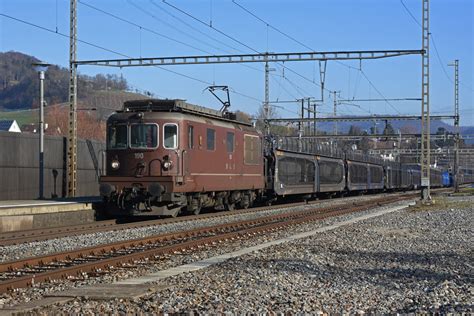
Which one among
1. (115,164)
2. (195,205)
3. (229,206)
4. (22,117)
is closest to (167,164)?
(115,164)

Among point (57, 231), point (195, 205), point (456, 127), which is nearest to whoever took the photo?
point (57, 231)

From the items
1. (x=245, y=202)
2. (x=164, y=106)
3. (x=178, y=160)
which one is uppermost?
(x=164, y=106)

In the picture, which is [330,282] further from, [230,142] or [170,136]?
[230,142]

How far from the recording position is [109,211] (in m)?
24.0

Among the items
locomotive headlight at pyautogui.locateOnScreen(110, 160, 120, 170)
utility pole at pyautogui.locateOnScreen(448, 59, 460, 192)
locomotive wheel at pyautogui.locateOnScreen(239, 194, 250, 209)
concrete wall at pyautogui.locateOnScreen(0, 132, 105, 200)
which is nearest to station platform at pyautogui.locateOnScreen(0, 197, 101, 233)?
locomotive headlight at pyautogui.locateOnScreen(110, 160, 120, 170)

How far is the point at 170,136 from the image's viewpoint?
73.7 ft

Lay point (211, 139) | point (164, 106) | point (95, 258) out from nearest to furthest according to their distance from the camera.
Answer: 1. point (95, 258)
2. point (164, 106)
3. point (211, 139)

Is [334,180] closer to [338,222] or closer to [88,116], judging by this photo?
[338,222]

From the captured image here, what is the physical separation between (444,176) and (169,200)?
266ft

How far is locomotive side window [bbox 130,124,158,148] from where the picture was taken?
22641 millimetres

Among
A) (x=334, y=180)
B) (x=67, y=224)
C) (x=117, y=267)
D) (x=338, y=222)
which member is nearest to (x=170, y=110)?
(x=67, y=224)

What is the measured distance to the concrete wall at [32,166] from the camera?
28.4 metres

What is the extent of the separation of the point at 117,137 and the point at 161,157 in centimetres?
197

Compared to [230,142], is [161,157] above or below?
below
